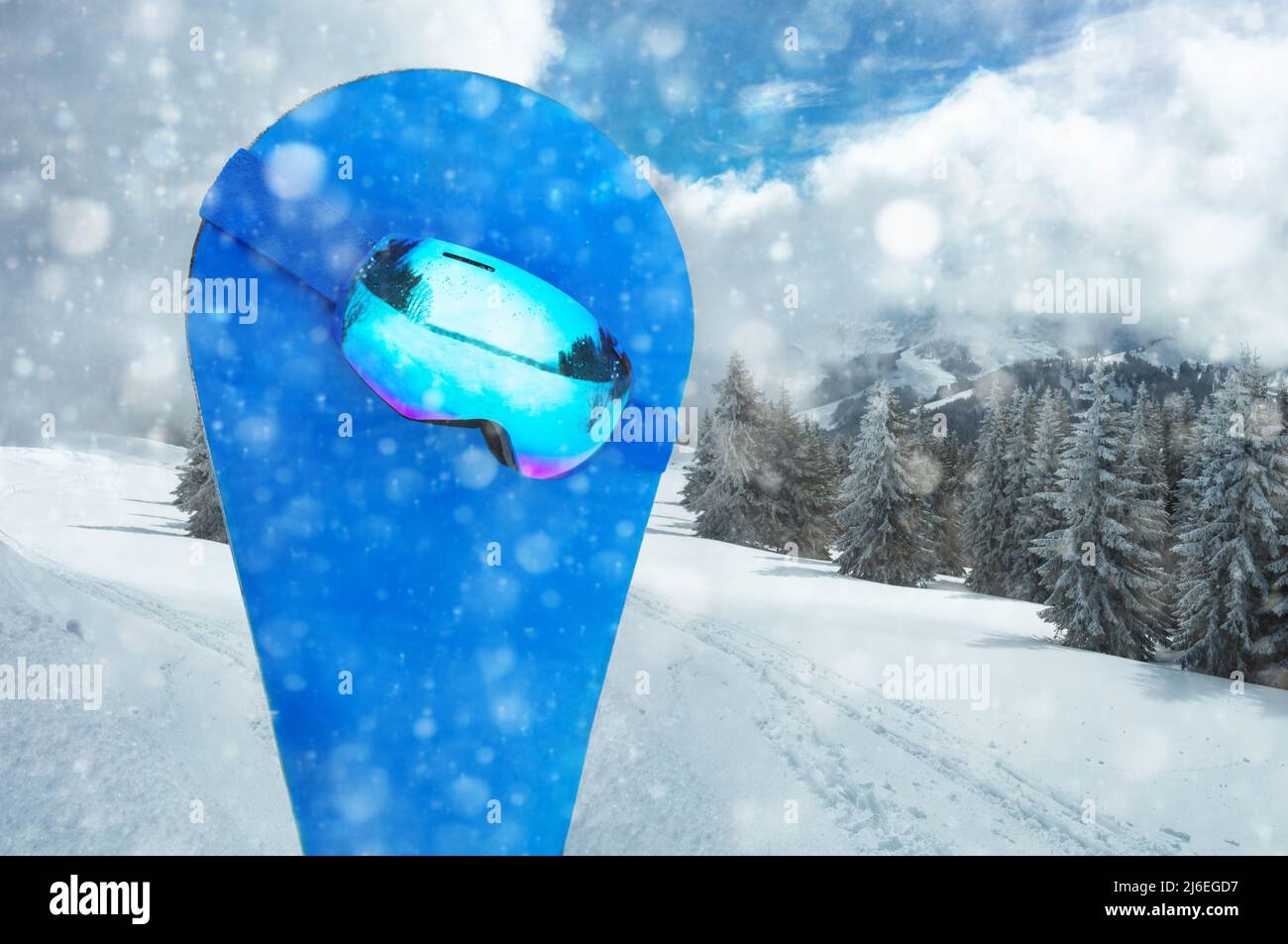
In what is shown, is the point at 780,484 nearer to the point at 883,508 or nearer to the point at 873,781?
the point at 883,508

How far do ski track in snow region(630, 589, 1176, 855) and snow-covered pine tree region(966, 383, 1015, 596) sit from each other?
14914 millimetres

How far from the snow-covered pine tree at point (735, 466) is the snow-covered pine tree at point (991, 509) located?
557 centimetres

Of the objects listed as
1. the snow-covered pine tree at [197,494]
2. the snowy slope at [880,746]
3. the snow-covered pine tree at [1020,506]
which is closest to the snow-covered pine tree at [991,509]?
the snow-covered pine tree at [1020,506]

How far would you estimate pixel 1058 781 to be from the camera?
17.5ft

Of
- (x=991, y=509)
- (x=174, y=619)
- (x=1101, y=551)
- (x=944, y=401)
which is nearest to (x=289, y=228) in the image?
(x=174, y=619)

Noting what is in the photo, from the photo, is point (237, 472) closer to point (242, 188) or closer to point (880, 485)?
point (242, 188)

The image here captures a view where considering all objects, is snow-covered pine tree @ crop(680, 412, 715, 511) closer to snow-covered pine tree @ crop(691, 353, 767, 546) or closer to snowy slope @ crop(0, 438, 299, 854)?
snow-covered pine tree @ crop(691, 353, 767, 546)

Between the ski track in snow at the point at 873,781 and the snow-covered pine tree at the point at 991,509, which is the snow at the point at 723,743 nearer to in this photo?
the ski track in snow at the point at 873,781

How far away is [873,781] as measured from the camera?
446 cm

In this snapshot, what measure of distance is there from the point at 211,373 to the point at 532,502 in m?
0.45

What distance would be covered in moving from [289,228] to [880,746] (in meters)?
5.00

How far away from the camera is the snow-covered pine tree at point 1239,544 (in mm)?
11289

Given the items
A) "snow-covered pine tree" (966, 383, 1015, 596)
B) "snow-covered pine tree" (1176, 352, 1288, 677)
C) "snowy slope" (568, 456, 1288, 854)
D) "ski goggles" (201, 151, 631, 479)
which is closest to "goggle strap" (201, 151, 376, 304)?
"ski goggles" (201, 151, 631, 479)
